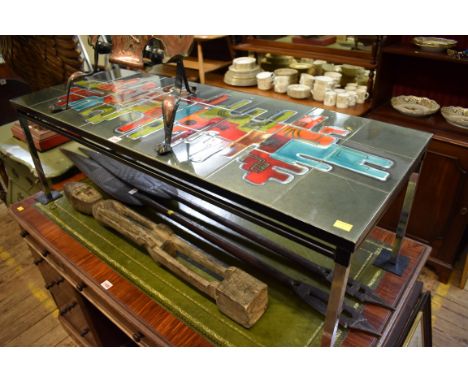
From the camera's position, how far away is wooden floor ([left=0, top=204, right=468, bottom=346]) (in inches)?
70.9

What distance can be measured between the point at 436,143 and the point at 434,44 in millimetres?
480

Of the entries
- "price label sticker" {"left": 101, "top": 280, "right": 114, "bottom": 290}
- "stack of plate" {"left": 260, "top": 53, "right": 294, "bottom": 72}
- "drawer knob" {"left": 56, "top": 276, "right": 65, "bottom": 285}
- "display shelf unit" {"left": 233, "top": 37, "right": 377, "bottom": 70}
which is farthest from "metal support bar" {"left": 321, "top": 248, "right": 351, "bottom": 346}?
"stack of plate" {"left": 260, "top": 53, "right": 294, "bottom": 72}

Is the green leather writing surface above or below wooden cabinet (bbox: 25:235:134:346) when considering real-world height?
above

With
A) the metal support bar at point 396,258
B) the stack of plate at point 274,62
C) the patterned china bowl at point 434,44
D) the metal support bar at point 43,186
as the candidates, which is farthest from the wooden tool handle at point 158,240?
the stack of plate at point 274,62

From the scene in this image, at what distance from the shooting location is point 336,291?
0.73 metres

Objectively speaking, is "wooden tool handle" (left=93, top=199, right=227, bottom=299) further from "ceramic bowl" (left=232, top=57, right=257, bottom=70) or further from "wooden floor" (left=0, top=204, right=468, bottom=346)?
"ceramic bowl" (left=232, top=57, right=257, bottom=70)

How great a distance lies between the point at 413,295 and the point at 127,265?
95cm

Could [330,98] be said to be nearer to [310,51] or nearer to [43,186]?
[310,51]

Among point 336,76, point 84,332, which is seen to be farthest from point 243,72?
point 84,332

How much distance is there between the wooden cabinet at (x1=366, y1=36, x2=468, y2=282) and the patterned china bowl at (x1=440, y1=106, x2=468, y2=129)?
0.09 feet

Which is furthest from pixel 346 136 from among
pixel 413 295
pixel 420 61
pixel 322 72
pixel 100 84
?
pixel 322 72

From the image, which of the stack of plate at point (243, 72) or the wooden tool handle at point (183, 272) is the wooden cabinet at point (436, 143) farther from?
the wooden tool handle at point (183, 272)

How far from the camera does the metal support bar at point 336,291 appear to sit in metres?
0.69
